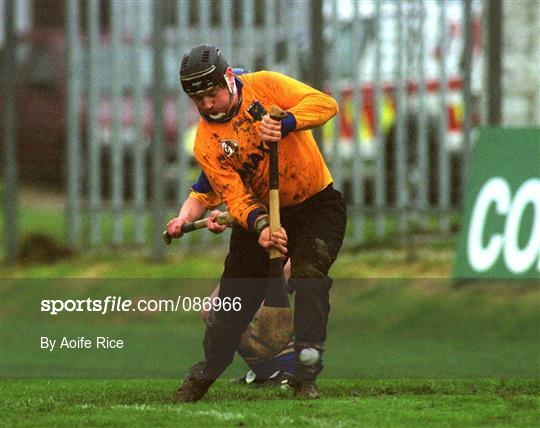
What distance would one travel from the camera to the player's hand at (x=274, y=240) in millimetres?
8102

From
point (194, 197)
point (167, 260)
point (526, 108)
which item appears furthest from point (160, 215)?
point (194, 197)

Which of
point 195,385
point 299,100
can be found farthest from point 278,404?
point 299,100

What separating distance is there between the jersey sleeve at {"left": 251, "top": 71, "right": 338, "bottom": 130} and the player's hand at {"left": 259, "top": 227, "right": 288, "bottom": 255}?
544mm

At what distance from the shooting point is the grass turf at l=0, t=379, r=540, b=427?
7363mm

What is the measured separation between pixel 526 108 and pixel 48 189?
10.2m

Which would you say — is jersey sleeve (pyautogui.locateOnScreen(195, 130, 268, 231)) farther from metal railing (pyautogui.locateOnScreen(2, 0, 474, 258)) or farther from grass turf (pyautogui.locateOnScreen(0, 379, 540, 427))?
metal railing (pyautogui.locateOnScreen(2, 0, 474, 258))

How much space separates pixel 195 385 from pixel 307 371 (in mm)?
619

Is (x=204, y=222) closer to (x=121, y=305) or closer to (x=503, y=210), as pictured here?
(x=503, y=210)

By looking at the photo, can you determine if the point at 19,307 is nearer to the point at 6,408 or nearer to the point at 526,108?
the point at 526,108

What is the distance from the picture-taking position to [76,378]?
9.81 meters

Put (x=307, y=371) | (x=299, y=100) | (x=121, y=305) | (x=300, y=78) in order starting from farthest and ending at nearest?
(x=300, y=78), (x=121, y=305), (x=299, y=100), (x=307, y=371)

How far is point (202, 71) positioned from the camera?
26.0ft

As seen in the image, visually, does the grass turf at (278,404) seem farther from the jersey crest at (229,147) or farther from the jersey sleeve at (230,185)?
the jersey crest at (229,147)

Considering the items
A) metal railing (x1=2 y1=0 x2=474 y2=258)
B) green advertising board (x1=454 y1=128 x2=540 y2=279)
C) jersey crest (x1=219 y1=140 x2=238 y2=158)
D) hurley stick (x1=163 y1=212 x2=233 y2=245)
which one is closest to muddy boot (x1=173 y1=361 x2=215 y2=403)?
hurley stick (x1=163 y1=212 x2=233 y2=245)
